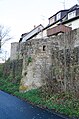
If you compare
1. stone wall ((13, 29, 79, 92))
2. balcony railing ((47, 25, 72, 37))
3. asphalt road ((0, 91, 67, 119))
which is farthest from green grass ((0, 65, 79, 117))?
balcony railing ((47, 25, 72, 37))

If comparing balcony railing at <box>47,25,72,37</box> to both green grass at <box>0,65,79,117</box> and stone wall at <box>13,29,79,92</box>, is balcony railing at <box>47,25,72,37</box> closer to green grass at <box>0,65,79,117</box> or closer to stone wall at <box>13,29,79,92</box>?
stone wall at <box>13,29,79,92</box>

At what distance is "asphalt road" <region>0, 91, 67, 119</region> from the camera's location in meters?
13.7

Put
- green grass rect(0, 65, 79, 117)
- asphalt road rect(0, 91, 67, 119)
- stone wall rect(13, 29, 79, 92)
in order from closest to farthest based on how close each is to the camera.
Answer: asphalt road rect(0, 91, 67, 119) → green grass rect(0, 65, 79, 117) → stone wall rect(13, 29, 79, 92)

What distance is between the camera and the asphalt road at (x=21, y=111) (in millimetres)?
13695

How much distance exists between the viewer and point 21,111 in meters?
15.1

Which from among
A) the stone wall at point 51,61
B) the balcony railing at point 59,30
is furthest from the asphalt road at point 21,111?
the balcony railing at point 59,30

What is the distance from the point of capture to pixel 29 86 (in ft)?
67.5

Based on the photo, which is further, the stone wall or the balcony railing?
the balcony railing

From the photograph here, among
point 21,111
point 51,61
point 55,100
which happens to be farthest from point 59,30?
point 21,111

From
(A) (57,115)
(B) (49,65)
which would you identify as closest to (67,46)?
(B) (49,65)

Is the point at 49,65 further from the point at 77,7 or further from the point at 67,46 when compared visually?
the point at 77,7

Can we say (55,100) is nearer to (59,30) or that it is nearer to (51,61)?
(51,61)

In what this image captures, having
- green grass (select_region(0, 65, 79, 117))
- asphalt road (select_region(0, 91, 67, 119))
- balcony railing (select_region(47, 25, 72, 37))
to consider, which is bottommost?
asphalt road (select_region(0, 91, 67, 119))

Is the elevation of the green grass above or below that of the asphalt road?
above
